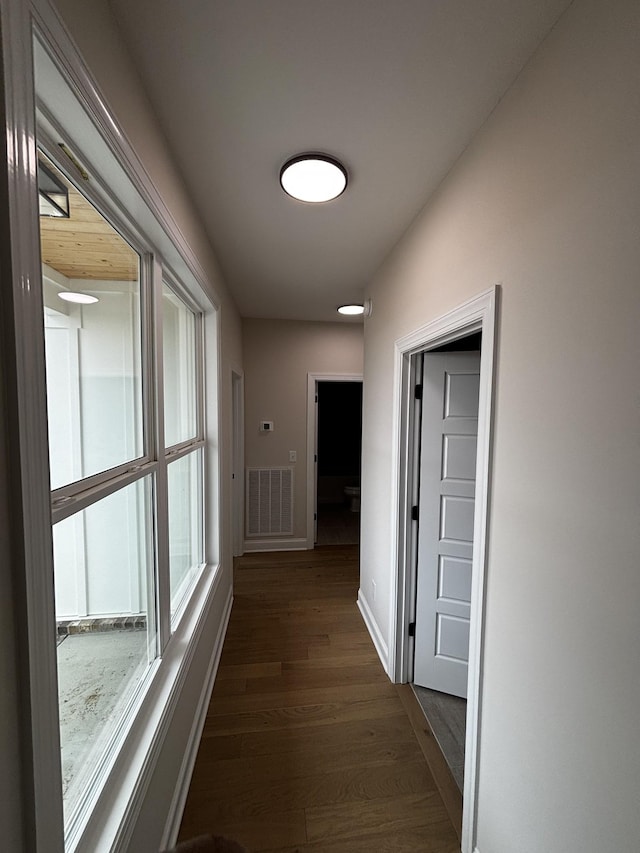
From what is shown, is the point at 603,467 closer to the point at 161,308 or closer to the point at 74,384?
the point at 74,384

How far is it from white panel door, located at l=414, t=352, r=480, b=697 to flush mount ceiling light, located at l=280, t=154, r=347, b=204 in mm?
950

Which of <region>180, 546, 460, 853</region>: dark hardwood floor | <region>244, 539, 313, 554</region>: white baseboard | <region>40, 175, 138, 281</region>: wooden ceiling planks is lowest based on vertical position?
<region>180, 546, 460, 853</region>: dark hardwood floor

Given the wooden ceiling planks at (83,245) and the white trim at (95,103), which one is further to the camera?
the wooden ceiling planks at (83,245)

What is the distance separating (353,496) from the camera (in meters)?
5.68

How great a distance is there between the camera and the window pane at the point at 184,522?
1.67 meters

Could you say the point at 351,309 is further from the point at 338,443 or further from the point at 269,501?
the point at 338,443

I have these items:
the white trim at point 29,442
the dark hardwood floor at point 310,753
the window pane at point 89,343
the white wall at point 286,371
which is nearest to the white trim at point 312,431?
the white wall at point 286,371

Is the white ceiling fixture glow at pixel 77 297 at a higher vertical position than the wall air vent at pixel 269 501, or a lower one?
higher

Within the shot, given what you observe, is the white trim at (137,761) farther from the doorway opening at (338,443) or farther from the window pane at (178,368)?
the doorway opening at (338,443)

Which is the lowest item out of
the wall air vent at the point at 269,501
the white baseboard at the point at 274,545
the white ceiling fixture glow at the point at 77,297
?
the white baseboard at the point at 274,545

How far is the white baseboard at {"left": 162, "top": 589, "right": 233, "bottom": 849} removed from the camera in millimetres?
1270

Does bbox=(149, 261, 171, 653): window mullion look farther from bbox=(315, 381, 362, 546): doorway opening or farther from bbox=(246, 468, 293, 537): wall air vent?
bbox=(315, 381, 362, 546): doorway opening

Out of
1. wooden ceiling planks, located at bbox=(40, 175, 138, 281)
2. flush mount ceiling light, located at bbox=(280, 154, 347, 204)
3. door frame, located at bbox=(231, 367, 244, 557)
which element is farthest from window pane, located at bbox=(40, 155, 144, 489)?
door frame, located at bbox=(231, 367, 244, 557)

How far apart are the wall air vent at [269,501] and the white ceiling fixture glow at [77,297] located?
3.04 meters
